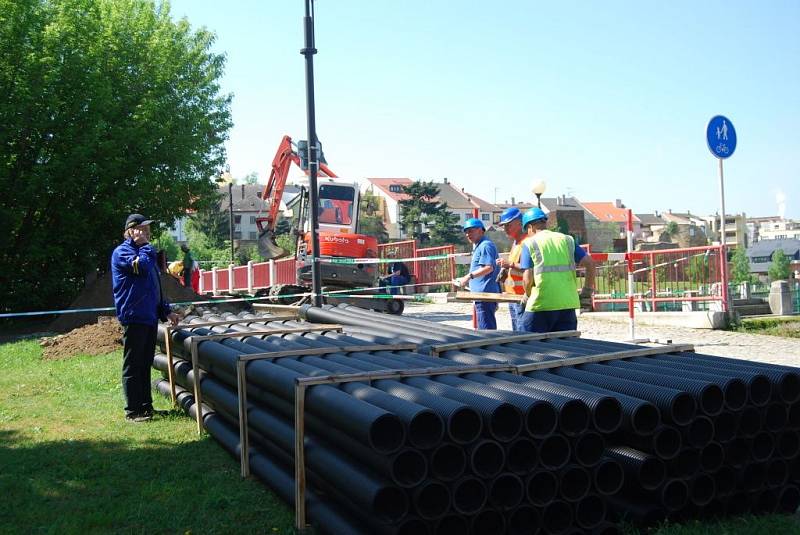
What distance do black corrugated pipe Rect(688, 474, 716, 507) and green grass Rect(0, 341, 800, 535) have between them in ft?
0.44

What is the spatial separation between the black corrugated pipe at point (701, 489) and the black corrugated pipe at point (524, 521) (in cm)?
92

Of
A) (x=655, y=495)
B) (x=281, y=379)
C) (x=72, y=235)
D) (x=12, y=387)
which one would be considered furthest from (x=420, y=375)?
(x=72, y=235)

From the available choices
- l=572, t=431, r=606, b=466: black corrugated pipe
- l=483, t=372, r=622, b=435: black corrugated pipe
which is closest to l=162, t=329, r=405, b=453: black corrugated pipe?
l=483, t=372, r=622, b=435: black corrugated pipe

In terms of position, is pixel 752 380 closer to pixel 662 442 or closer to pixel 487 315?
pixel 662 442

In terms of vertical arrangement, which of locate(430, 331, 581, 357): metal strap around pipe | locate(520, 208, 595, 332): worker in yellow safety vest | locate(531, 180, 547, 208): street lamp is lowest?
locate(430, 331, 581, 357): metal strap around pipe

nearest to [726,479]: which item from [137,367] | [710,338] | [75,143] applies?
[137,367]

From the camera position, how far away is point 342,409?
3.86 meters

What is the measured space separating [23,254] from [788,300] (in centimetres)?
1889

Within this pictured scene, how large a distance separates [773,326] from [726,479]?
11.5m

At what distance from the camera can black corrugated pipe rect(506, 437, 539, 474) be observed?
3795mm

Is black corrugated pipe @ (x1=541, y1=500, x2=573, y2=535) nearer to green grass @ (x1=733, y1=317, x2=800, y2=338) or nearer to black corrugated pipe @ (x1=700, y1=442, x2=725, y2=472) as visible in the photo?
black corrugated pipe @ (x1=700, y1=442, x2=725, y2=472)

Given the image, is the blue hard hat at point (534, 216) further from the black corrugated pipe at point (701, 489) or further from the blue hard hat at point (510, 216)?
the black corrugated pipe at point (701, 489)

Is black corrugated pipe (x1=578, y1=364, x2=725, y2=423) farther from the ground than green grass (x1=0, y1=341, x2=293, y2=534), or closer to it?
farther from the ground

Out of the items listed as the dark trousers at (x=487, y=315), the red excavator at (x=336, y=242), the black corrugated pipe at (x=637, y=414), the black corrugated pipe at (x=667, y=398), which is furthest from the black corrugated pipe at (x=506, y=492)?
the red excavator at (x=336, y=242)
